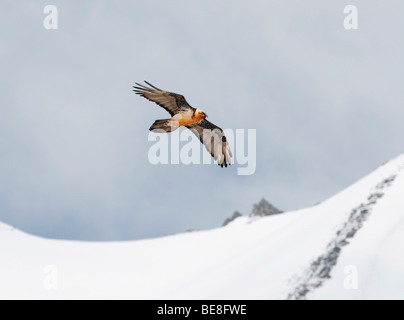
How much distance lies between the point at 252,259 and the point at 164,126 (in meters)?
48.9

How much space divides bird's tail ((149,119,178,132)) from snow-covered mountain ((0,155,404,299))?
107 ft

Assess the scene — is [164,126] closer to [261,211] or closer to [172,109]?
[172,109]

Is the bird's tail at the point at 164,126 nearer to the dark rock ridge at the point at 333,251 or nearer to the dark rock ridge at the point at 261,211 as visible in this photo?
the dark rock ridge at the point at 333,251

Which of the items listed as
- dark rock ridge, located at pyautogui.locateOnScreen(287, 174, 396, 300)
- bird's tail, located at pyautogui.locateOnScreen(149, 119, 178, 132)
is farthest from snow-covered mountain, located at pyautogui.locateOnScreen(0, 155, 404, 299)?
bird's tail, located at pyautogui.locateOnScreen(149, 119, 178, 132)

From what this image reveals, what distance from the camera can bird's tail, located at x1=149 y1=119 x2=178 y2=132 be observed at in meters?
15.2

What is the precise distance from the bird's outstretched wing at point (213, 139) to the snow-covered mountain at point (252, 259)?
2935 cm

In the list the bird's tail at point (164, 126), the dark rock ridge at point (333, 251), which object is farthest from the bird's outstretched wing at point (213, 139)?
the dark rock ridge at point (333, 251)

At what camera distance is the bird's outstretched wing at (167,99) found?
15.6m

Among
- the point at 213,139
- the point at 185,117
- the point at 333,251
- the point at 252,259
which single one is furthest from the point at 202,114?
the point at 252,259

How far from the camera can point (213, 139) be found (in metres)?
18.5

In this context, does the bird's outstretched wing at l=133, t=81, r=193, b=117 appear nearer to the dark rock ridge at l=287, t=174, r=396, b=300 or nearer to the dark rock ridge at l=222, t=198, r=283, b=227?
→ the dark rock ridge at l=287, t=174, r=396, b=300
